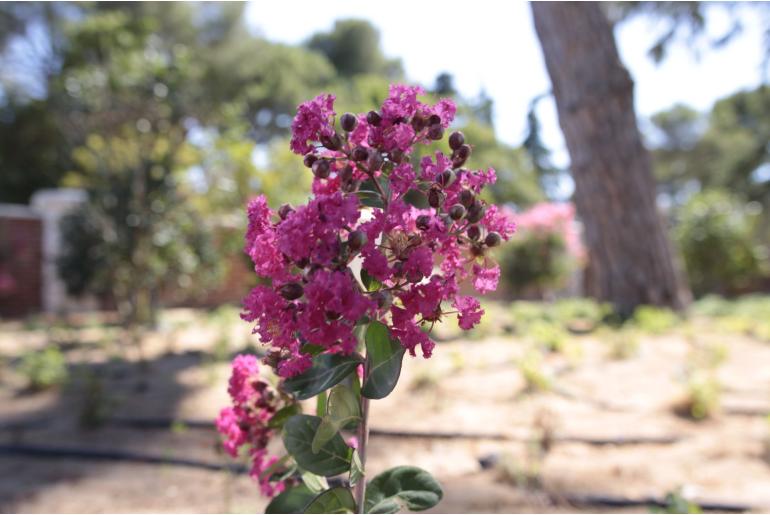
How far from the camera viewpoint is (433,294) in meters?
0.75

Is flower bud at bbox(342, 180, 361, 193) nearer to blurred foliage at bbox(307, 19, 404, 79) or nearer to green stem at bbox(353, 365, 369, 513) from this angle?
green stem at bbox(353, 365, 369, 513)

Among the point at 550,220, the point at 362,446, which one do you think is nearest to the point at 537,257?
the point at 550,220

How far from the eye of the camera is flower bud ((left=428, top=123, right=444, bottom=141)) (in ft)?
2.72

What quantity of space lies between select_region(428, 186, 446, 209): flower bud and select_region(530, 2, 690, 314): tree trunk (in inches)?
130

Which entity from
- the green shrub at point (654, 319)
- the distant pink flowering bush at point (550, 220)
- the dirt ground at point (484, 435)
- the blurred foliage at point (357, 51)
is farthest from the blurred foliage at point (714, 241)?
the blurred foliage at point (357, 51)

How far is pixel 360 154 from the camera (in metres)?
0.78

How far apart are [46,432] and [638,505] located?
240 cm

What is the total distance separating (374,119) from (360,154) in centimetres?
5

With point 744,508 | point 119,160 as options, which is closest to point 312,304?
point 744,508

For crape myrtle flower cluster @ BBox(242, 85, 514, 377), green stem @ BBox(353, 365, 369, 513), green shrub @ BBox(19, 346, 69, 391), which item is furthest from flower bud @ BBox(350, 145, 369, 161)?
green shrub @ BBox(19, 346, 69, 391)

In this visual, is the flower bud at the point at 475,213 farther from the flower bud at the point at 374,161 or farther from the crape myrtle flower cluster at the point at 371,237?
the flower bud at the point at 374,161

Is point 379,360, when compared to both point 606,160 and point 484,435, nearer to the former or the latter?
point 484,435

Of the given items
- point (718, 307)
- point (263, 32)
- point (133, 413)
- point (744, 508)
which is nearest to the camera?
point (744, 508)

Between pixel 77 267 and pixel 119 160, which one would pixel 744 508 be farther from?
pixel 77 267
